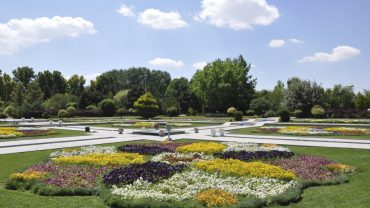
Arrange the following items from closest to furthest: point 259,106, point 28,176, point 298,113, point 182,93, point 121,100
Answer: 1. point 28,176
2. point 298,113
3. point 259,106
4. point 121,100
5. point 182,93

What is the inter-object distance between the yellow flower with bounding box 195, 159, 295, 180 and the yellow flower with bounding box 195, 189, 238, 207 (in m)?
2.08

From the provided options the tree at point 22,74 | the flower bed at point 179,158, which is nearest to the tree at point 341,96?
the flower bed at point 179,158

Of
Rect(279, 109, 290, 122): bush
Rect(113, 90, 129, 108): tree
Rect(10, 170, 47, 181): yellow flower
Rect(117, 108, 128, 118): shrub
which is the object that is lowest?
Rect(10, 170, 47, 181): yellow flower

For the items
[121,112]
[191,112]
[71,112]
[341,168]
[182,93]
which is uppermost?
[182,93]

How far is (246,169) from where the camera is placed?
32.5 feet

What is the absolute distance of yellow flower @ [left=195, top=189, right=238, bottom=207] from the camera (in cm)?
701

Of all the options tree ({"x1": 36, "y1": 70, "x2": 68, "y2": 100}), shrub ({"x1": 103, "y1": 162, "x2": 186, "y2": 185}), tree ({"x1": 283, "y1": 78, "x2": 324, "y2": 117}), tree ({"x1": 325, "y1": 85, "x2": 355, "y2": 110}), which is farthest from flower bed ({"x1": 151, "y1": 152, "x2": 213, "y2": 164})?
tree ({"x1": 36, "y1": 70, "x2": 68, "y2": 100})

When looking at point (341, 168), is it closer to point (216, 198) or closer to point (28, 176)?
point (216, 198)

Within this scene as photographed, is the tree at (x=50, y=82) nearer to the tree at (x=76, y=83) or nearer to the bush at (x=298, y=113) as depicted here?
the tree at (x=76, y=83)

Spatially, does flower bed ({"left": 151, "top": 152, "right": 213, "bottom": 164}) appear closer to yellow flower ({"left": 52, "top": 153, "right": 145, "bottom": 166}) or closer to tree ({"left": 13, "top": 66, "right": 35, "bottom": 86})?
yellow flower ({"left": 52, "top": 153, "right": 145, "bottom": 166})

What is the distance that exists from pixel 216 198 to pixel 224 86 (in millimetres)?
49937

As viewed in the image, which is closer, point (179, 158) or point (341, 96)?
point (179, 158)

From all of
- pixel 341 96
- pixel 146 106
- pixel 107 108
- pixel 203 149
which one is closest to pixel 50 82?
pixel 107 108

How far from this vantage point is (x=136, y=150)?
1436cm
